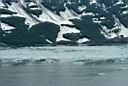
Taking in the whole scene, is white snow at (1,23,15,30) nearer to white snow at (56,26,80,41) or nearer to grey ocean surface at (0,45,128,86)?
white snow at (56,26,80,41)

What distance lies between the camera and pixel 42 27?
18625cm

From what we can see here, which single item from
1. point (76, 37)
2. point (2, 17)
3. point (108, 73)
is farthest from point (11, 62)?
point (76, 37)

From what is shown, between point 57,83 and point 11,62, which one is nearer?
point 57,83

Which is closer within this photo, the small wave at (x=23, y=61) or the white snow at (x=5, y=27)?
the small wave at (x=23, y=61)

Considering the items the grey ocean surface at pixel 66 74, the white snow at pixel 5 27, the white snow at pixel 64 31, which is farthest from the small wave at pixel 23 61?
the white snow at pixel 64 31

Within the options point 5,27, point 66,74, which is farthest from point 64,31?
point 66,74

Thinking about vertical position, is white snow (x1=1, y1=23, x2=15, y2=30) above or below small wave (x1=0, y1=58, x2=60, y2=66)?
below

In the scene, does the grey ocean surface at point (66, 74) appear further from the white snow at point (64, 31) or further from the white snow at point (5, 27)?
the white snow at point (64, 31)

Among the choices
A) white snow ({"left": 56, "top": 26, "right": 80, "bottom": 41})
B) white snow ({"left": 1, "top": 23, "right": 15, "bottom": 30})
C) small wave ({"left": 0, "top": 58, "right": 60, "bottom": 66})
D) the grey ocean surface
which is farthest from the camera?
white snow ({"left": 56, "top": 26, "right": 80, "bottom": 41})

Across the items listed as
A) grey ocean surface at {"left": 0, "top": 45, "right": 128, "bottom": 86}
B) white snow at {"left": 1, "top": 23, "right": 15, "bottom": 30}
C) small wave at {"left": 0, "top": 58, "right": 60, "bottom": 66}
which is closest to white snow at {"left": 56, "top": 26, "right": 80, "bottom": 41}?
white snow at {"left": 1, "top": 23, "right": 15, "bottom": 30}

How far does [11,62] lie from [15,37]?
76437 millimetres

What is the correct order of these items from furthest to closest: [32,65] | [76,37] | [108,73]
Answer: [76,37]
[32,65]
[108,73]

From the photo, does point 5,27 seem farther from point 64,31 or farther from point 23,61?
point 23,61

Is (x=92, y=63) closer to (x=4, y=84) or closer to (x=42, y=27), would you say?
(x=4, y=84)
